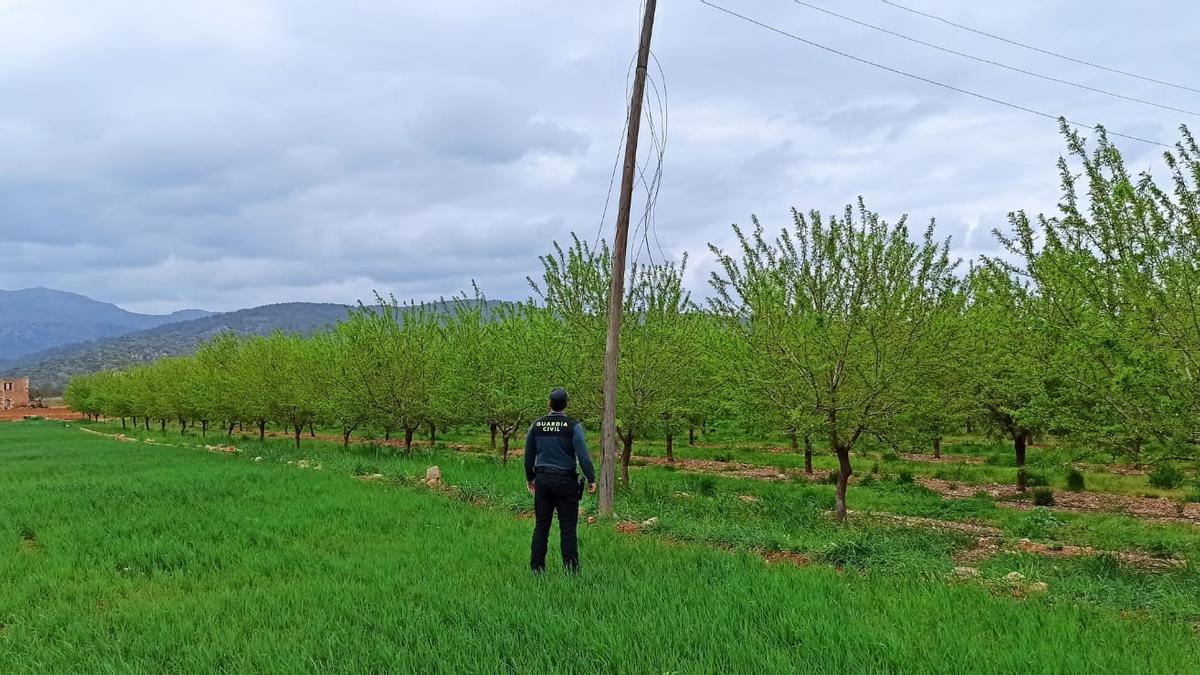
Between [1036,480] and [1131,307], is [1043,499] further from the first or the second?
[1131,307]

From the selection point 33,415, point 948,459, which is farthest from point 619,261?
point 33,415

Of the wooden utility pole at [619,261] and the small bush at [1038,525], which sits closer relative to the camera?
the wooden utility pole at [619,261]

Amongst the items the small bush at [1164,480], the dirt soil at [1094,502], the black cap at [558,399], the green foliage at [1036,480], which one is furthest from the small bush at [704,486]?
the small bush at [1164,480]

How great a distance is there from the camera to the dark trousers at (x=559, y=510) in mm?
8266

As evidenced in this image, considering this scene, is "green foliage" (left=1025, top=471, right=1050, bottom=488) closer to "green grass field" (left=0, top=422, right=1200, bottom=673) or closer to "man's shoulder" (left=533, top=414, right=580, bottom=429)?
"green grass field" (left=0, top=422, right=1200, bottom=673)

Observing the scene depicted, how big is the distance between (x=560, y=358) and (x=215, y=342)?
1567 inches

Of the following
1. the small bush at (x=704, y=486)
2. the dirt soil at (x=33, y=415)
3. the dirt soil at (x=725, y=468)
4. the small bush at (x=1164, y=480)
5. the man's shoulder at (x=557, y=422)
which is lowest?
the dirt soil at (x=33, y=415)

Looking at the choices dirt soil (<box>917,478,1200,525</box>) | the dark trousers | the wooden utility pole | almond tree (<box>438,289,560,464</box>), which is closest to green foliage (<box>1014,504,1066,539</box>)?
dirt soil (<box>917,478,1200,525</box>)

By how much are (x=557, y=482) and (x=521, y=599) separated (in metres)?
1.59

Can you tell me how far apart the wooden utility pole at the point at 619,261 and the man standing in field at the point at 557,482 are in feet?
13.6

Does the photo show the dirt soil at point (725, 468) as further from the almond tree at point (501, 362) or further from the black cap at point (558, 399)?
the black cap at point (558, 399)

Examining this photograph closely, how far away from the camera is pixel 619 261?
12641 mm

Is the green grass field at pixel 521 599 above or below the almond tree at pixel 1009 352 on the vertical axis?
below

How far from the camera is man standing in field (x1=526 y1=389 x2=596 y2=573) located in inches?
326
